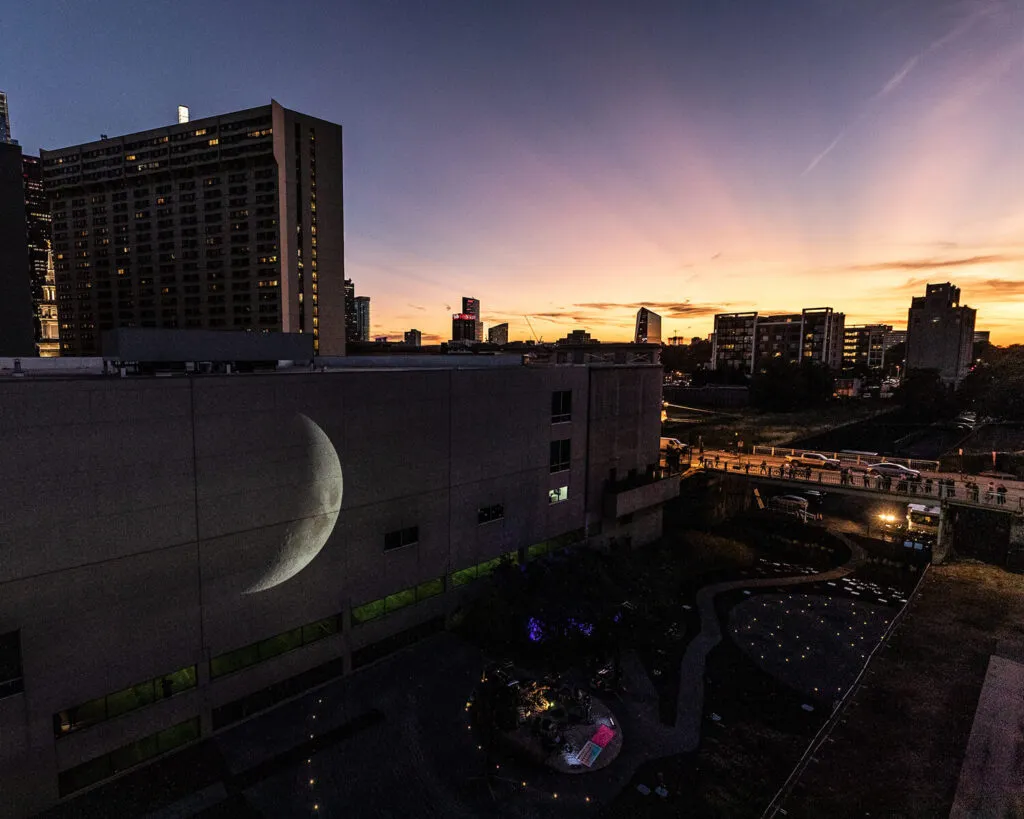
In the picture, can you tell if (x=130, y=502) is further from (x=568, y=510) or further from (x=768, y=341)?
(x=768, y=341)

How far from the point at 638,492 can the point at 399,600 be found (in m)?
16.6

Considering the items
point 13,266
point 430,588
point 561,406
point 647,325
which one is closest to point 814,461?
point 647,325

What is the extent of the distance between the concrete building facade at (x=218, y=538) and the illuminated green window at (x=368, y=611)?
93mm

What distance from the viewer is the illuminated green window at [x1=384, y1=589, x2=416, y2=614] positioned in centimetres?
2166

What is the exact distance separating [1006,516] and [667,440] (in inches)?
1096

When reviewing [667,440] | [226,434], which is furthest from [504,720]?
[667,440]

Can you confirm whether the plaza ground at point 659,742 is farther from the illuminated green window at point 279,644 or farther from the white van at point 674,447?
the white van at point 674,447

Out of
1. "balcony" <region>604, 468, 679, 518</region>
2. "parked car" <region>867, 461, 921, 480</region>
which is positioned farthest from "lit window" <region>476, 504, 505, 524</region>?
"parked car" <region>867, 461, 921, 480</region>

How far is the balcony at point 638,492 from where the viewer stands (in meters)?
31.2

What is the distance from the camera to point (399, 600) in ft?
72.6

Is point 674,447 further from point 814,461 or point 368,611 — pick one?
point 368,611

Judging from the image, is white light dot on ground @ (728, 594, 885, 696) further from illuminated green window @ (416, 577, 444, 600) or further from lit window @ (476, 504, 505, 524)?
illuminated green window @ (416, 577, 444, 600)

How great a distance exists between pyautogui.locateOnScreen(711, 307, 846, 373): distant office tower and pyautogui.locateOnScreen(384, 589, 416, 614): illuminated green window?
454 ft

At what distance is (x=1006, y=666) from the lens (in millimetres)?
21875
